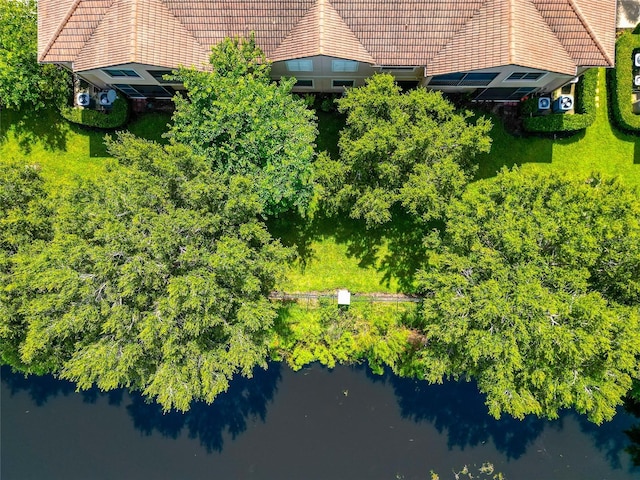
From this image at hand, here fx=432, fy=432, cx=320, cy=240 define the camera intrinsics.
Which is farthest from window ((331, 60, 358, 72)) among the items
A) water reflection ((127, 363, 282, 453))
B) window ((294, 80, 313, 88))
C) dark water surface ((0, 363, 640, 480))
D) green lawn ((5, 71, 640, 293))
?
water reflection ((127, 363, 282, 453))

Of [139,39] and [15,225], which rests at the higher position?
[139,39]

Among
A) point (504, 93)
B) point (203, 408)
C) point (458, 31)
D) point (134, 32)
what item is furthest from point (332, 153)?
point (203, 408)

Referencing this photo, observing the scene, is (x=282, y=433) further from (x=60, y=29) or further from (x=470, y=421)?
(x=60, y=29)

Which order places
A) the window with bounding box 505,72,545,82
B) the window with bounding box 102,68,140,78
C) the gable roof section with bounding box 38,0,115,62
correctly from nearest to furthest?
1. the gable roof section with bounding box 38,0,115,62
2. the window with bounding box 505,72,545,82
3. the window with bounding box 102,68,140,78

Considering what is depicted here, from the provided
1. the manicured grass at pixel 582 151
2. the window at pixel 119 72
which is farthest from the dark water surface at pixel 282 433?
the window at pixel 119 72

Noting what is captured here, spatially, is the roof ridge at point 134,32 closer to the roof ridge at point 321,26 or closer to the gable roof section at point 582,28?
the roof ridge at point 321,26

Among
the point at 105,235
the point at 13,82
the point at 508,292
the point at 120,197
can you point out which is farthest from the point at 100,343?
the point at 508,292

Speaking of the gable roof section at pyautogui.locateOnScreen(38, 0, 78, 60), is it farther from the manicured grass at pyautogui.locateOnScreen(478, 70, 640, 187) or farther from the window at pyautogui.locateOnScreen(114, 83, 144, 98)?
the manicured grass at pyautogui.locateOnScreen(478, 70, 640, 187)

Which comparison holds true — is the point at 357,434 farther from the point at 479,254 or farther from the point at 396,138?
the point at 396,138
